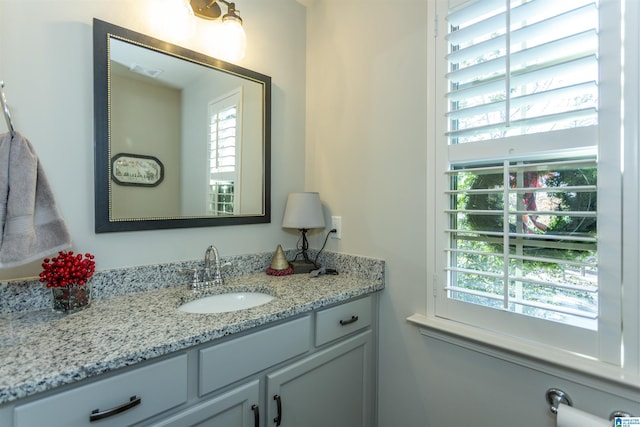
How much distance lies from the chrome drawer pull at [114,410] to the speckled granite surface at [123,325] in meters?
0.11

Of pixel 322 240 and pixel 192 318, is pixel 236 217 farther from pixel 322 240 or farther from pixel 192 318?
pixel 192 318

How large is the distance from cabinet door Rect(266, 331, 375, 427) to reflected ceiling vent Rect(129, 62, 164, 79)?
1255 millimetres

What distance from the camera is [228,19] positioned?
1409 millimetres

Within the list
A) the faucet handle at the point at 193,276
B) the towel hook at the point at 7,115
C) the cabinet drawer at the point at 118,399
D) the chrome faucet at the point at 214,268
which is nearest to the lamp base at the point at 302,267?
the chrome faucet at the point at 214,268

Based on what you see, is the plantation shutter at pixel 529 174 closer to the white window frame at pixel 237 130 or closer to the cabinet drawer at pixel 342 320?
the cabinet drawer at pixel 342 320

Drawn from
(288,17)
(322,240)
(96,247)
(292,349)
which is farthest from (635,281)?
(288,17)

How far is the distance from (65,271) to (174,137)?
0.65 meters

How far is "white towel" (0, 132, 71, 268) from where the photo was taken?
2.91 feet

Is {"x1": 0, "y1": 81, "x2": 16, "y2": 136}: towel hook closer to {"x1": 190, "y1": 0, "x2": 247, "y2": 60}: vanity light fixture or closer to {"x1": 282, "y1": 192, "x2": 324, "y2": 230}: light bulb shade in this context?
{"x1": 190, "y1": 0, "x2": 247, "y2": 60}: vanity light fixture

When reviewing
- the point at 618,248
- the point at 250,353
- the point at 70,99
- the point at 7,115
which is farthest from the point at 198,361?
the point at 618,248

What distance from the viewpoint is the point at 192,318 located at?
3.24 feet

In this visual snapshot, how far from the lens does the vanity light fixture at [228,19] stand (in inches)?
54.7

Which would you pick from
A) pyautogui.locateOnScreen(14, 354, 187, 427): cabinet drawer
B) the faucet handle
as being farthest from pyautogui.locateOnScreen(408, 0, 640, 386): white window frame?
the faucet handle

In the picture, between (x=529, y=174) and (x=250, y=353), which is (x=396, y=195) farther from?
(x=250, y=353)
